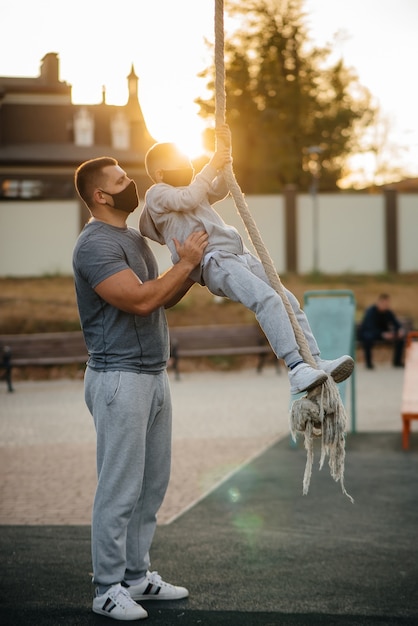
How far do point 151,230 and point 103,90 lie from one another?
154 ft

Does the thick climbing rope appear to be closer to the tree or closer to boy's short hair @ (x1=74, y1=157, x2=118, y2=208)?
boy's short hair @ (x1=74, y1=157, x2=118, y2=208)

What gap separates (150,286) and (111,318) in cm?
29

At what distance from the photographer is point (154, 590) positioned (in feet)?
16.6

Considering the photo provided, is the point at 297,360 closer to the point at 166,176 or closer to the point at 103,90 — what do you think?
the point at 166,176

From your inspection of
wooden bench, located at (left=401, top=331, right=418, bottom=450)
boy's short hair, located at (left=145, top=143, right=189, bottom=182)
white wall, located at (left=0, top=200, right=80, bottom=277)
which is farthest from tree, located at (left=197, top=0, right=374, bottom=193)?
boy's short hair, located at (left=145, top=143, right=189, bottom=182)

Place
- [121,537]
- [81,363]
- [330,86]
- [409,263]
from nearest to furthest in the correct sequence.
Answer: [121,537]
[81,363]
[409,263]
[330,86]

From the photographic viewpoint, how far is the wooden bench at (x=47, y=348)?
18547mm

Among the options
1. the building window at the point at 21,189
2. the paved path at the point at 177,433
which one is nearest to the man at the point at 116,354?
the paved path at the point at 177,433

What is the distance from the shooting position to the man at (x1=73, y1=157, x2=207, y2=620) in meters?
4.65

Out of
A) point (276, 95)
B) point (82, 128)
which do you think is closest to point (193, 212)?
point (276, 95)

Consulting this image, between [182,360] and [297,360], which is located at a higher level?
[297,360]

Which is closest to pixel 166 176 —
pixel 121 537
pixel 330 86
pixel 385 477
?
pixel 121 537

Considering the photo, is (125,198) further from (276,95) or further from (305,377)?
(276,95)

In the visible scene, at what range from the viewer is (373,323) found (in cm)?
1973
